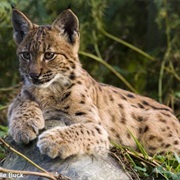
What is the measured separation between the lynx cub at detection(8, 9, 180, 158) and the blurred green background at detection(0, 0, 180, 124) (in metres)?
2.40

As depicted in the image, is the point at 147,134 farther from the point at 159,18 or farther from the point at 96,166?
the point at 159,18

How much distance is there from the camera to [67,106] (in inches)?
258

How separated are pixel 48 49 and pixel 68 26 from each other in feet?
1.22

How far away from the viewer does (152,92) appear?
1051 centimetres

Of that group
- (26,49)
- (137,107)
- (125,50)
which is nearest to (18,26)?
(26,49)

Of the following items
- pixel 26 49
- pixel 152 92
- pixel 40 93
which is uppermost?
pixel 26 49

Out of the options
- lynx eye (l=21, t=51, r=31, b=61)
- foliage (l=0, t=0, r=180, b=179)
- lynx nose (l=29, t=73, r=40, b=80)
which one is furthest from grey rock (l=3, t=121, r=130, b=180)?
foliage (l=0, t=0, r=180, b=179)

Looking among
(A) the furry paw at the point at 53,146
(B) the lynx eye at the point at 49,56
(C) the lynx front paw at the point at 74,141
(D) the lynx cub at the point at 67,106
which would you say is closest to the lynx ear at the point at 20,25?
(D) the lynx cub at the point at 67,106

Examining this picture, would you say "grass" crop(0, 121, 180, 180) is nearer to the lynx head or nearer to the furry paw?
the furry paw

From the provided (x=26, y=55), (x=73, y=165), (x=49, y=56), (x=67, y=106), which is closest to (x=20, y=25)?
(x=26, y=55)

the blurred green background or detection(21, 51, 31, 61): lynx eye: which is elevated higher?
detection(21, 51, 31, 61): lynx eye

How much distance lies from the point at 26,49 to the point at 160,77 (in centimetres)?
408

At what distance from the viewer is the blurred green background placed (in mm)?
10008

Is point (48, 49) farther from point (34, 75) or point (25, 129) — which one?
point (25, 129)
